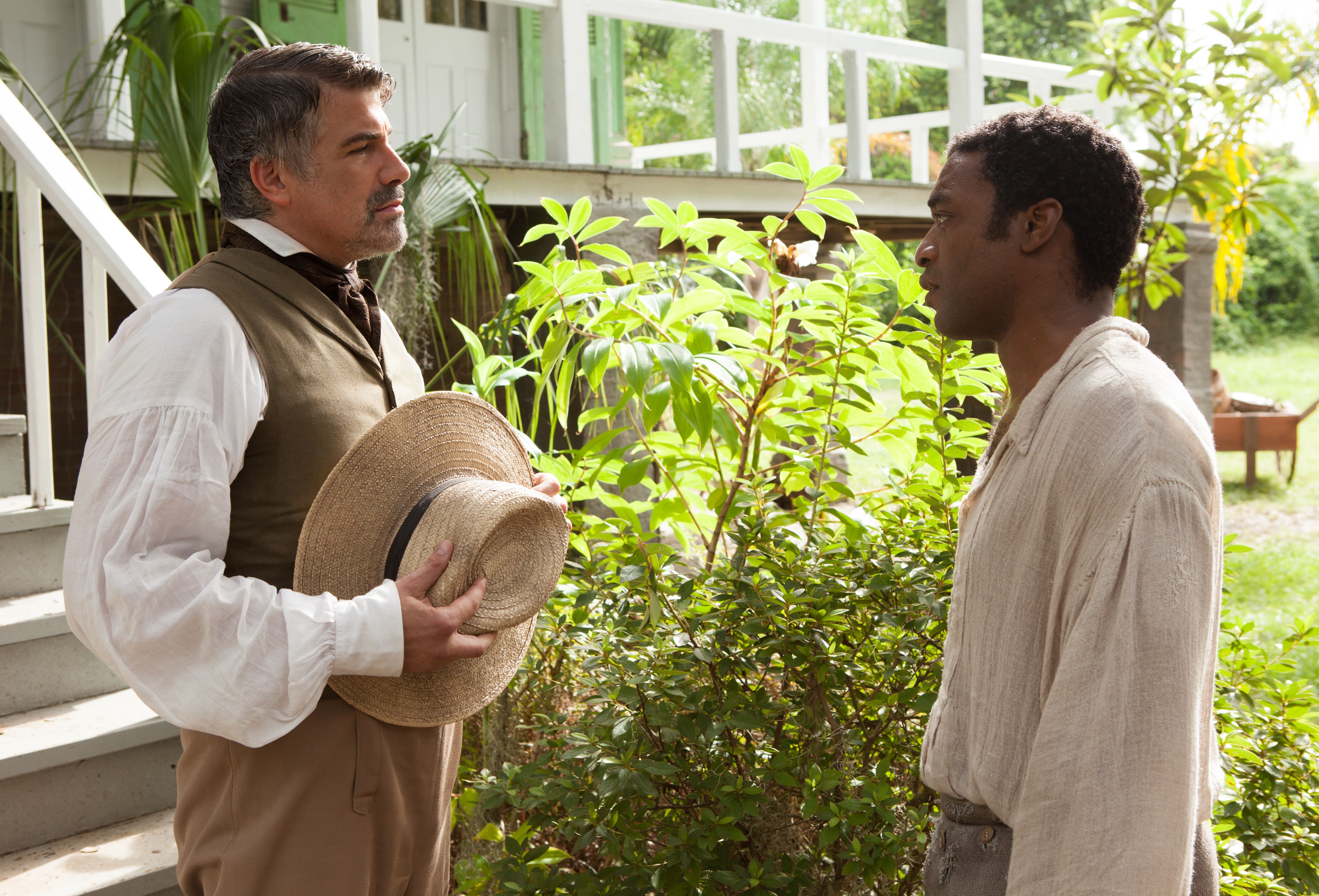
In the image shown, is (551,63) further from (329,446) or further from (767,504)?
(329,446)

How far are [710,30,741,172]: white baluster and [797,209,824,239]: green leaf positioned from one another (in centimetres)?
357

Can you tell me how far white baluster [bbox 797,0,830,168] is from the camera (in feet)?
26.0

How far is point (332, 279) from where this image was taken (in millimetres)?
1646

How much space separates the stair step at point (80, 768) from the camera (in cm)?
226

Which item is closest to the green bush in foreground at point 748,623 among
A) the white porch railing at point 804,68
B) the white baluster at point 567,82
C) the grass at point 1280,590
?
the white porch railing at point 804,68

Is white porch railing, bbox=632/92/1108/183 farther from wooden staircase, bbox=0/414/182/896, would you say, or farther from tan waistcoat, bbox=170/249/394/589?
tan waistcoat, bbox=170/249/394/589

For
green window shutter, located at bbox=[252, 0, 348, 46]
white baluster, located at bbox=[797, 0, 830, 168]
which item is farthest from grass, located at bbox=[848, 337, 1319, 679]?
green window shutter, located at bbox=[252, 0, 348, 46]

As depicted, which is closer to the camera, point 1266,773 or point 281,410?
point 281,410

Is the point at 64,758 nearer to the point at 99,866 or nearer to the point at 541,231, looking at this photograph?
the point at 99,866

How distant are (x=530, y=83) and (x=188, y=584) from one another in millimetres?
6417

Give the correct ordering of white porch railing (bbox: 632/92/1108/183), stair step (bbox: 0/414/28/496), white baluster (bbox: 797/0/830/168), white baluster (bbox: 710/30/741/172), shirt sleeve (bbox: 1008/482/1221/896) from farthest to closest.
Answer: white porch railing (bbox: 632/92/1108/183)
white baluster (bbox: 797/0/830/168)
white baluster (bbox: 710/30/741/172)
stair step (bbox: 0/414/28/496)
shirt sleeve (bbox: 1008/482/1221/896)

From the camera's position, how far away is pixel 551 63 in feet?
16.7

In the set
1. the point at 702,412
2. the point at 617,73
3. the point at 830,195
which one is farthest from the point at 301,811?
the point at 617,73

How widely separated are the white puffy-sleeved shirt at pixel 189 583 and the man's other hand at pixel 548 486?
450 millimetres
